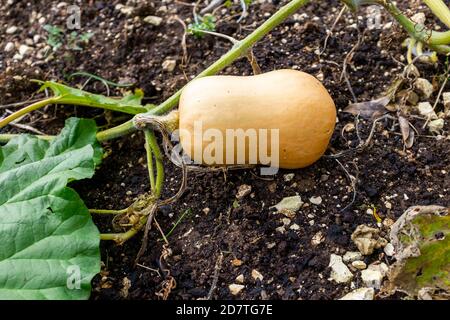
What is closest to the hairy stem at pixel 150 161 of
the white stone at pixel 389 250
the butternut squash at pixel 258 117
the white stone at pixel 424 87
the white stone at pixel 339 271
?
the butternut squash at pixel 258 117

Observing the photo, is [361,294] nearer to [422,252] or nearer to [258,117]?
[422,252]

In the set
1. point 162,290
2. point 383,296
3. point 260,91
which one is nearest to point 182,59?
point 260,91

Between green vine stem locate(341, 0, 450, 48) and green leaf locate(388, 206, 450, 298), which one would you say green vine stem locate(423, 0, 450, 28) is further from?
green leaf locate(388, 206, 450, 298)

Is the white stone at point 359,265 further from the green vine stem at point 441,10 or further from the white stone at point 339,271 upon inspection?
the green vine stem at point 441,10

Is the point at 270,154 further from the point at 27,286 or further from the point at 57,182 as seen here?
the point at 27,286

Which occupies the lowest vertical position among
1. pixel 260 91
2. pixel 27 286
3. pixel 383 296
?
pixel 383 296

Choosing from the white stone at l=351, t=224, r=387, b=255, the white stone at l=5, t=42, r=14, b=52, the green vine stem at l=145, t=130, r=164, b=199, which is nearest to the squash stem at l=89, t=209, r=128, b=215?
the green vine stem at l=145, t=130, r=164, b=199
